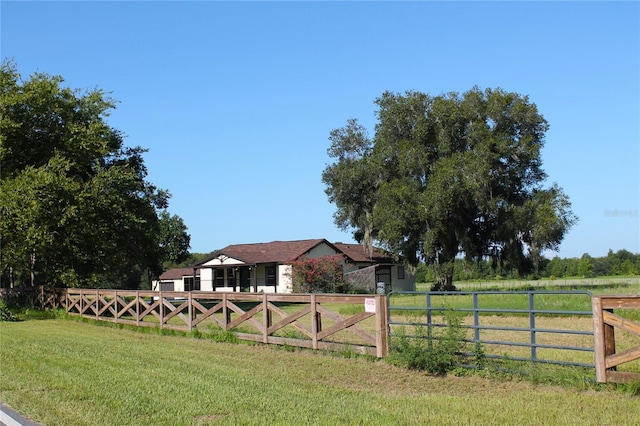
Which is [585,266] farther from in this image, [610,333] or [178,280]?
[610,333]

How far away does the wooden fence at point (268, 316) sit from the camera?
11859mm

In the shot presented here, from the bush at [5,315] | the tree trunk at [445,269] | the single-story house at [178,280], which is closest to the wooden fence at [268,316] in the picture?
the bush at [5,315]

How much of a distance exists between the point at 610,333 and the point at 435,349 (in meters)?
2.83

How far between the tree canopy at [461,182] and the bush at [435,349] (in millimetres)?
29474

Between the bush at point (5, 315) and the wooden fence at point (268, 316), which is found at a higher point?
the wooden fence at point (268, 316)

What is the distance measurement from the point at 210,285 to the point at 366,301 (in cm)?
4081

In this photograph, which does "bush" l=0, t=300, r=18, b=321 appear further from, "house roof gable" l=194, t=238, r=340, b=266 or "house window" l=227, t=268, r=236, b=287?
"house window" l=227, t=268, r=236, b=287

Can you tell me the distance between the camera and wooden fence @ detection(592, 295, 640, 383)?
26.6ft

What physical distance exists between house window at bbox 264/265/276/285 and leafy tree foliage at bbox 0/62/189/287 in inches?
770

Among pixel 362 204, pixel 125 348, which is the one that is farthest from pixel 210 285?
pixel 125 348

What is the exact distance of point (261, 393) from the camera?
8.52 metres

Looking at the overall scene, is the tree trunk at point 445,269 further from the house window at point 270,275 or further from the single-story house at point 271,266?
the house window at point 270,275

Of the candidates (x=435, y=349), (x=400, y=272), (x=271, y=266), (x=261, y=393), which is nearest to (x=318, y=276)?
(x=271, y=266)

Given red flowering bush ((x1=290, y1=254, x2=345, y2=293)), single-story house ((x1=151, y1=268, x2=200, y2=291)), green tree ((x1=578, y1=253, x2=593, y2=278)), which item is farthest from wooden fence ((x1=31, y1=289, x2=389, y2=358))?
green tree ((x1=578, y1=253, x2=593, y2=278))
